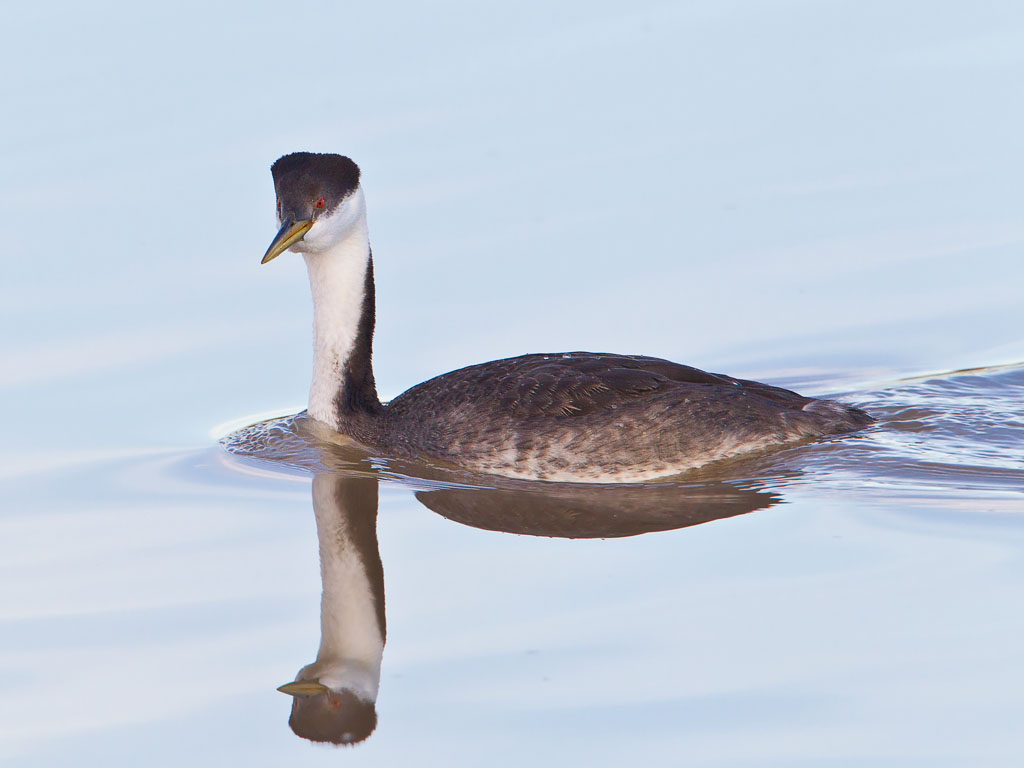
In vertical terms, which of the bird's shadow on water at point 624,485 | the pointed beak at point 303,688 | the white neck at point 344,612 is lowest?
the pointed beak at point 303,688

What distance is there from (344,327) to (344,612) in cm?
297

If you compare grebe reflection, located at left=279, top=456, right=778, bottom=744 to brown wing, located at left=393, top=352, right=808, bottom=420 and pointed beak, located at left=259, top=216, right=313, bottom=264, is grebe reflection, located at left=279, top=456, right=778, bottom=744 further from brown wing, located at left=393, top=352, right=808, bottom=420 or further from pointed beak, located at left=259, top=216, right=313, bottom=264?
pointed beak, located at left=259, top=216, right=313, bottom=264

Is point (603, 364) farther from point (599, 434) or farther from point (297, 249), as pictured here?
point (297, 249)

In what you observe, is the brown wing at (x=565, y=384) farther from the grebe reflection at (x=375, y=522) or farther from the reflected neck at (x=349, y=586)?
the reflected neck at (x=349, y=586)

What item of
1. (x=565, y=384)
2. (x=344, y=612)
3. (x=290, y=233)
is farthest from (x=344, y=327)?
(x=344, y=612)

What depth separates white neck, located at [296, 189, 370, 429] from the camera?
12.0 m

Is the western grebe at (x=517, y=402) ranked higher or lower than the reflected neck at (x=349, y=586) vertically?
higher

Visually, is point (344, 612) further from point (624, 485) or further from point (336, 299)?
point (336, 299)

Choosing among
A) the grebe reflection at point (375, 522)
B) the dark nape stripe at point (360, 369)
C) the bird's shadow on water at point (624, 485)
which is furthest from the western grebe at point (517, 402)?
the grebe reflection at point (375, 522)

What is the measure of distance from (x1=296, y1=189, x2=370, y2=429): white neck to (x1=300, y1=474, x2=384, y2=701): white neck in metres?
1.02

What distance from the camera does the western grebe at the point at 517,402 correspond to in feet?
37.0

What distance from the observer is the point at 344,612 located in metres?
9.56

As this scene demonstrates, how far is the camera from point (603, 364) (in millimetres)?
11562

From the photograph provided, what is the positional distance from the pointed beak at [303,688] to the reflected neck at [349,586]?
0.19ft
